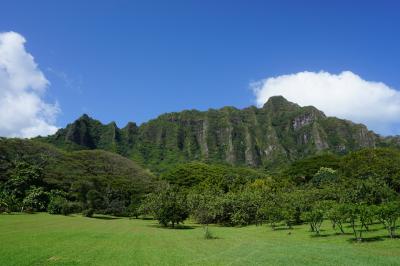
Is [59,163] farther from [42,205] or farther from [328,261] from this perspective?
[328,261]

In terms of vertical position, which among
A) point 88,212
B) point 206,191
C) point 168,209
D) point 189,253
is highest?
point 206,191

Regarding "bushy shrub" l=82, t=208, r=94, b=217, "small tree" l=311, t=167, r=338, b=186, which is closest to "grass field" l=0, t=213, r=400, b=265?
"bushy shrub" l=82, t=208, r=94, b=217

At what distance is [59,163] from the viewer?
113250mm

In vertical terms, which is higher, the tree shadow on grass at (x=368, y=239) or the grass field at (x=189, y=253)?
the tree shadow on grass at (x=368, y=239)

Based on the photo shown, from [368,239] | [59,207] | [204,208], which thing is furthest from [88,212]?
[368,239]

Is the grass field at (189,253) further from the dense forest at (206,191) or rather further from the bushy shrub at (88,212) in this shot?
the bushy shrub at (88,212)

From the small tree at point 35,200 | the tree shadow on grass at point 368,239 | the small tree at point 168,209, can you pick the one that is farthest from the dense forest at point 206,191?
the tree shadow on grass at point 368,239

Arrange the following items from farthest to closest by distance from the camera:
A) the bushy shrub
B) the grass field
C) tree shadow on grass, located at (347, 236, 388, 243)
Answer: the bushy shrub → tree shadow on grass, located at (347, 236, 388, 243) → the grass field

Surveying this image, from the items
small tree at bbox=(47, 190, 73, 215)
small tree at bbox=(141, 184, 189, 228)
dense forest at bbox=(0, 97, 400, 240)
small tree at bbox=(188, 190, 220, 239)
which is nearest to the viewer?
dense forest at bbox=(0, 97, 400, 240)

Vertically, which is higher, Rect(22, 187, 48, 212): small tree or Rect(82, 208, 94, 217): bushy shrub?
Rect(22, 187, 48, 212): small tree

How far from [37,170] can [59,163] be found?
17209 mm

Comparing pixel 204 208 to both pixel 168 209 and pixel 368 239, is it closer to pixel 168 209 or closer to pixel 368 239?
pixel 168 209

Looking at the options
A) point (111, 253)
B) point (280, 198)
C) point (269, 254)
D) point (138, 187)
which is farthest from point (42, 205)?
point (269, 254)

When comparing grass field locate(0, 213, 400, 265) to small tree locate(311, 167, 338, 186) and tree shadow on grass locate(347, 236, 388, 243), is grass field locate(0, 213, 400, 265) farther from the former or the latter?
small tree locate(311, 167, 338, 186)
